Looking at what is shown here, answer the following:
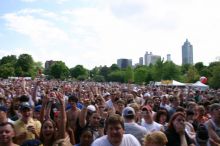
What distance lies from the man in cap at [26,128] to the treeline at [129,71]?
57624mm

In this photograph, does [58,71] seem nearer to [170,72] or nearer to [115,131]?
[170,72]

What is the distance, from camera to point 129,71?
11450 centimetres

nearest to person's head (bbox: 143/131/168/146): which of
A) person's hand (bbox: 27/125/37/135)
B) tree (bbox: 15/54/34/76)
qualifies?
person's hand (bbox: 27/125/37/135)

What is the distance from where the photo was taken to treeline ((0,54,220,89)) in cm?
8081

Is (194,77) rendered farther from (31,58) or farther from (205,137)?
(205,137)

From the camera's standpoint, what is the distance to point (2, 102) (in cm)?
909

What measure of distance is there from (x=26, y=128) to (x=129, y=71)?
10897 cm

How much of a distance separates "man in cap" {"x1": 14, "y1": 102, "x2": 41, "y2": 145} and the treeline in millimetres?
57624

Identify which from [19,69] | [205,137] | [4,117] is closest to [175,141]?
[205,137]

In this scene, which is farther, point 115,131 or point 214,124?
point 214,124

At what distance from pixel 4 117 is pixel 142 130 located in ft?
7.46

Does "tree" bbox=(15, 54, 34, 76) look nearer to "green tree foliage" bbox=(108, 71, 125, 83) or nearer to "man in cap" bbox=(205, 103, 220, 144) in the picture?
"green tree foliage" bbox=(108, 71, 125, 83)

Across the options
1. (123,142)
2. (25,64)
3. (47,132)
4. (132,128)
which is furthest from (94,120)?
(25,64)

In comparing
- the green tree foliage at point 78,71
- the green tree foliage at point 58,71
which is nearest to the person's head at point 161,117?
the green tree foliage at point 58,71
